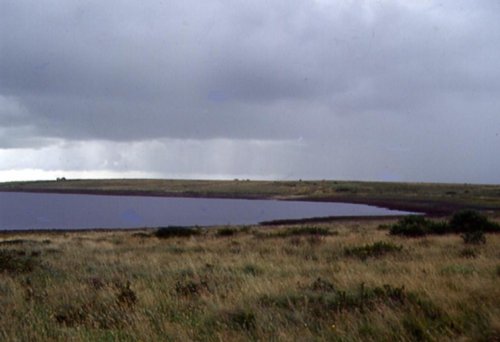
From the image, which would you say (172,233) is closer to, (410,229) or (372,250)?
(410,229)

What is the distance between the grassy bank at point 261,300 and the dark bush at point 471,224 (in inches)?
477

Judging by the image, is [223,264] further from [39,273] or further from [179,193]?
[179,193]

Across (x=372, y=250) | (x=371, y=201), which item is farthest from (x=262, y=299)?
(x=371, y=201)

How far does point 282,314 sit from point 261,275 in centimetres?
398

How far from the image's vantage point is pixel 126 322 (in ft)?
23.3

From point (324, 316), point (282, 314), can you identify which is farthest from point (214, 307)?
point (324, 316)

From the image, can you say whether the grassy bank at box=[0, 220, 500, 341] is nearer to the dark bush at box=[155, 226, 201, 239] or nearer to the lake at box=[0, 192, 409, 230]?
the dark bush at box=[155, 226, 201, 239]

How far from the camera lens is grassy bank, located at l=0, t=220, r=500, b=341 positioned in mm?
6492

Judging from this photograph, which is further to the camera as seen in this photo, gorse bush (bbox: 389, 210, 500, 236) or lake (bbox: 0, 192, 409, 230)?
lake (bbox: 0, 192, 409, 230)

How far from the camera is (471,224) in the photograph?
25859 mm

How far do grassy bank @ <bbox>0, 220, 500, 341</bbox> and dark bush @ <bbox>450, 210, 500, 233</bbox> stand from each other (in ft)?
39.8

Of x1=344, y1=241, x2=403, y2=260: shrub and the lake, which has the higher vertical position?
→ x1=344, y1=241, x2=403, y2=260: shrub

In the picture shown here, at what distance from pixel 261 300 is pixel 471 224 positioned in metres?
20.8

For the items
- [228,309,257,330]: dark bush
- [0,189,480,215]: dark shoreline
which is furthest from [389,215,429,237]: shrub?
[0,189,480,215]: dark shoreline
